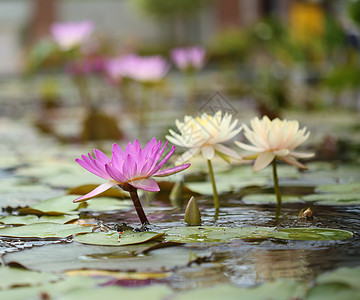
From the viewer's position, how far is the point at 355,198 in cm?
141

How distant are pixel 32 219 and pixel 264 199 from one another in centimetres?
53

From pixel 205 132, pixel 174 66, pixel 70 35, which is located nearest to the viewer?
pixel 205 132

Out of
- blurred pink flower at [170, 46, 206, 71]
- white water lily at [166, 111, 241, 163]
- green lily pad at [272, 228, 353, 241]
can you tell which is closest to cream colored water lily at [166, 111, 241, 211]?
white water lily at [166, 111, 241, 163]

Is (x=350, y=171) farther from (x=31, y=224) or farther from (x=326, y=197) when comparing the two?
(x=31, y=224)

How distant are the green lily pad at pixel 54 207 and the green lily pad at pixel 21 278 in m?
0.38

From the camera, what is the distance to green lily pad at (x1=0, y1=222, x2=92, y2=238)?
113cm

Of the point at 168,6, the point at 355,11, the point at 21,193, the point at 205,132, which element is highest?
the point at 168,6

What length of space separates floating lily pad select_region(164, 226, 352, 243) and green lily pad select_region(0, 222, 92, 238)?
18cm

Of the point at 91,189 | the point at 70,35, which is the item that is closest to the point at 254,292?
the point at 91,189

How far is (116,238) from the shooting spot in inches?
42.5

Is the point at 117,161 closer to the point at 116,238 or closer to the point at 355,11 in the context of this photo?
the point at 116,238

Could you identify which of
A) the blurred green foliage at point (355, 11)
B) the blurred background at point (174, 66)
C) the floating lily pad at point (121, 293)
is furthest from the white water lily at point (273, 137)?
the blurred green foliage at point (355, 11)

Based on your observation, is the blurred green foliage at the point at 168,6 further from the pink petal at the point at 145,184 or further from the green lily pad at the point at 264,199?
the pink petal at the point at 145,184

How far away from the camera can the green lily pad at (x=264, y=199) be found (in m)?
1.42
